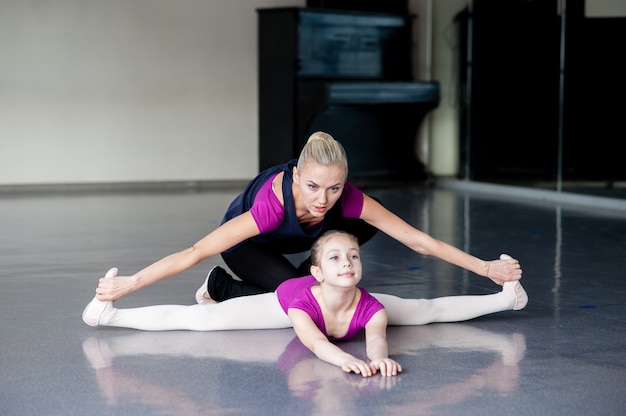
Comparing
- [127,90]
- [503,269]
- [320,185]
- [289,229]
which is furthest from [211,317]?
[127,90]

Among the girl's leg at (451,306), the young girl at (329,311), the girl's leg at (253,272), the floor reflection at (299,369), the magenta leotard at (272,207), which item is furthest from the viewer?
the girl's leg at (253,272)

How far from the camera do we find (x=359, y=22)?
8.46 metres

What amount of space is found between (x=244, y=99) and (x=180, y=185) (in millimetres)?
984

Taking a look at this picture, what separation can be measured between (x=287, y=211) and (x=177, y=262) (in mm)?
400

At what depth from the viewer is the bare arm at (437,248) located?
313cm

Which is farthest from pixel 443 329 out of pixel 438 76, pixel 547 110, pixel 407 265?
pixel 438 76

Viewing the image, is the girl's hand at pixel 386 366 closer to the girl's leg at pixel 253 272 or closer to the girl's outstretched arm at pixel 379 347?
the girl's outstretched arm at pixel 379 347

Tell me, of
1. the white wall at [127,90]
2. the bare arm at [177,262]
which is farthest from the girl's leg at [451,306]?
the white wall at [127,90]

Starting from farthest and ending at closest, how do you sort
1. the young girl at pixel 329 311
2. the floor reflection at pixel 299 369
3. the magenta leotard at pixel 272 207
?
1. the magenta leotard at pixel 272 207
2. the young girl at pixel 329 311
3. the floor reflection at pixel 299 369

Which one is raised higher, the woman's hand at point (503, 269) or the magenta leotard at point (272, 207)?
the magenta leotard at point (272, 207)

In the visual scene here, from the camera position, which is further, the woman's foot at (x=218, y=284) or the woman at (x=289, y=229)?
the woman's foot at (x=218, y=284)

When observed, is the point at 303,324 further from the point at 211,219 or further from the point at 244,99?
the point at 244,99

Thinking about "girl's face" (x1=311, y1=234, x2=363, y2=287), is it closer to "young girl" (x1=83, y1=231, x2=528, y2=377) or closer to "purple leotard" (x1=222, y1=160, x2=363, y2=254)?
"young girl" (x1=83, y1=231, x2=528, y2=377)

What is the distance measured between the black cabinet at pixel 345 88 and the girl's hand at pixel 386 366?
5.54 metres
